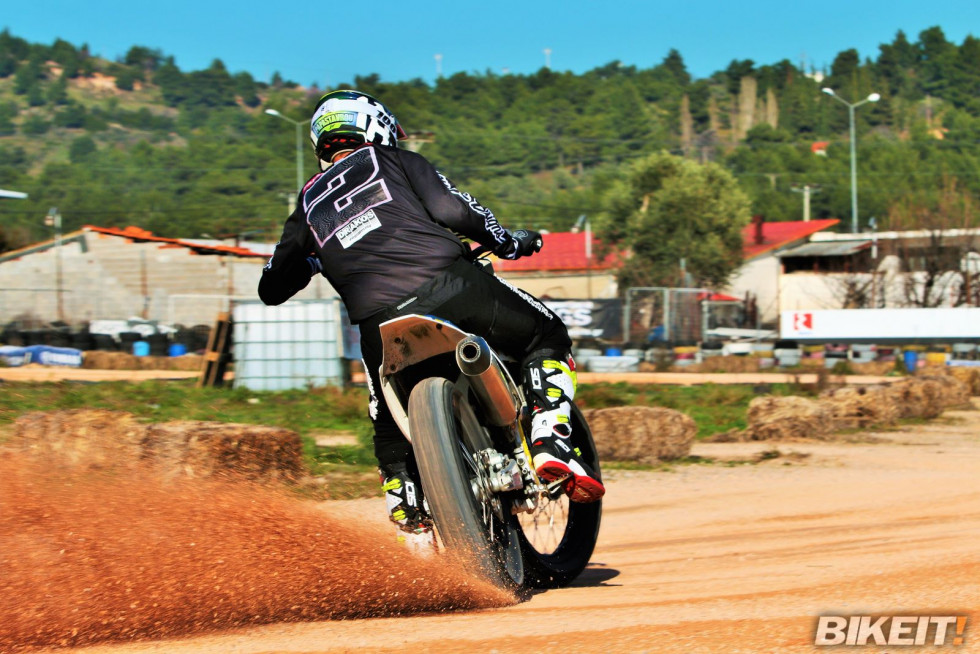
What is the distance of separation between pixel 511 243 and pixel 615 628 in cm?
173

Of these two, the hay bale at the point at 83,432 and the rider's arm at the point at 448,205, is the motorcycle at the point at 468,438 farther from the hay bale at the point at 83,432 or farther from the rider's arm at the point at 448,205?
the hay bale at the point at 83,432

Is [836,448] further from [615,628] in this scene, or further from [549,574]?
[615,628]

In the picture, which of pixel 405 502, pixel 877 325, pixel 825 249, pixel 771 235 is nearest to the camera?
pixel 405 502

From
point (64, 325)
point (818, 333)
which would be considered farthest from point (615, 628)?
point (64, 325)

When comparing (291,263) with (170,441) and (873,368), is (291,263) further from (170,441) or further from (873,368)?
(873,368)

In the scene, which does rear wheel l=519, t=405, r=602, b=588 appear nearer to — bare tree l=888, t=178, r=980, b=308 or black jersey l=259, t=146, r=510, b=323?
black jersey l=259, t=146, r=510, b=323

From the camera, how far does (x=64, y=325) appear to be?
33.0 meters

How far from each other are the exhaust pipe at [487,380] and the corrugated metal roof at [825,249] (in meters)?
54.6

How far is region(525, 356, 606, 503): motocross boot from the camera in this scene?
411cm

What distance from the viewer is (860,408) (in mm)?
12812

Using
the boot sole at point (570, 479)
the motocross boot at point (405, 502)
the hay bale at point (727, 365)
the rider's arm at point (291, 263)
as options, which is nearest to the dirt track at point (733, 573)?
the boot sole at point (570, 479)

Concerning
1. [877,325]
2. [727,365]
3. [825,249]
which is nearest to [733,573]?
[727,365]

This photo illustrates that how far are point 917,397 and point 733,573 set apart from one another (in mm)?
10395

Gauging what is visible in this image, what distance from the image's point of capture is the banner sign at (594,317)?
3073 cm
